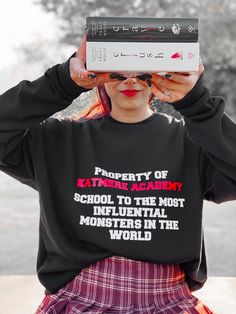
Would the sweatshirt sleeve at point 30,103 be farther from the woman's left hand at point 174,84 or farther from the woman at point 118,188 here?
the woman's left hand at point 174,84

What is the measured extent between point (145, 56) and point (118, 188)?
273 mm

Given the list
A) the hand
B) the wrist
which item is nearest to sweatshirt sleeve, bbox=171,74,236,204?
the wrist

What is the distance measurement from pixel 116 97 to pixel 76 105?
10.7 inches

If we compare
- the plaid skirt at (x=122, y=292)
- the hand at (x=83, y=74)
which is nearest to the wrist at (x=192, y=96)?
the hand at (x=83, y=74)

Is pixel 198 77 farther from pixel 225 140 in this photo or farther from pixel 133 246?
pixel 133 246

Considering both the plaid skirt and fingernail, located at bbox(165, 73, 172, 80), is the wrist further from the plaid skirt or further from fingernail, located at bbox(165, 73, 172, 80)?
the plaid skirt

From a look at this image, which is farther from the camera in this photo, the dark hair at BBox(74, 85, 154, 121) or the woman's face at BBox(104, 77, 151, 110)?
the dark hair at BBox(74, 85, 154, 121)

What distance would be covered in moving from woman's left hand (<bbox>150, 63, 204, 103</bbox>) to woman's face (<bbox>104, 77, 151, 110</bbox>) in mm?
75

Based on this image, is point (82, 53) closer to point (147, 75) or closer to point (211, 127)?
point (147, 75)

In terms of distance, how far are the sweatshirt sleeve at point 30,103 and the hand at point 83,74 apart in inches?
0.5

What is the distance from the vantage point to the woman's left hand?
86 centimetres

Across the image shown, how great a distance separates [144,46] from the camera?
32.3 inches

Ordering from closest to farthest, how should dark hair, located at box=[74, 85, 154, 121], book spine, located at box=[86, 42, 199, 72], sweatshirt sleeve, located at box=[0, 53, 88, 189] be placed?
book spine, located at box=[86, 42, 199, 72] → sweatshirt sleeve, located at box=[0, 53, 88, 189] → dark hair, located at box=[74, 85, 154, 121]

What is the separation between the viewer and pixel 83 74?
89cm
